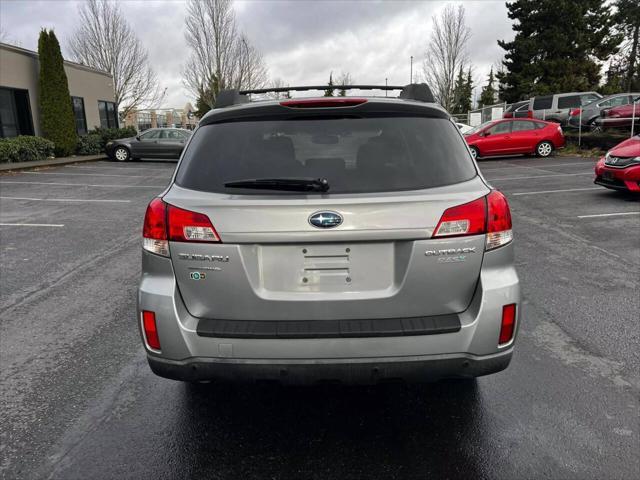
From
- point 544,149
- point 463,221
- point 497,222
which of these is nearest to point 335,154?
point 463,221

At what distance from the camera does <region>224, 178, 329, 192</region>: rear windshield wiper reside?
2463 millimetres

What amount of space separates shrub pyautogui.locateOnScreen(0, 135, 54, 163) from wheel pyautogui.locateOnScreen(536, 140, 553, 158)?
19911 mm

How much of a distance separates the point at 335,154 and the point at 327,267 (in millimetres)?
630

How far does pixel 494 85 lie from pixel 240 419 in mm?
78995

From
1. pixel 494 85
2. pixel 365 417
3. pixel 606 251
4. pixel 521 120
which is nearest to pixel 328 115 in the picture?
pixel 365 417

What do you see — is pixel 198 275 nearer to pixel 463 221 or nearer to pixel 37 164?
pixel 463 221

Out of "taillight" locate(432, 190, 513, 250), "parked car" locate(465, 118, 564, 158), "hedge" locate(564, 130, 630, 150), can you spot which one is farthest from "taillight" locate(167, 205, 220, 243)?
"hedge" locate(564, 130, 630, 150)

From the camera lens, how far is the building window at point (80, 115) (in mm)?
26141

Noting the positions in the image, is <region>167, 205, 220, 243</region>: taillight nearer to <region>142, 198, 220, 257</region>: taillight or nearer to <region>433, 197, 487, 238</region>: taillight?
<region>142, 198, 220, 257</region>: taillight

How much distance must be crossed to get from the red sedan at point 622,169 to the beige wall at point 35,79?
70.7 feet

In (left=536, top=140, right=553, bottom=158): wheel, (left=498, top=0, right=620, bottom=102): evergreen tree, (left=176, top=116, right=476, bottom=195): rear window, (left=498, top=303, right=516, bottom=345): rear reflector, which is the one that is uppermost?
(left=498, top=0, right=620, bottom=102): evergreen tree

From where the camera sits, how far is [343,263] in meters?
2.39

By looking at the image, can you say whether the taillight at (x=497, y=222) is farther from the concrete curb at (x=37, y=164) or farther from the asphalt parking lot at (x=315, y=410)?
the concrete curb at (x=37, y=164)

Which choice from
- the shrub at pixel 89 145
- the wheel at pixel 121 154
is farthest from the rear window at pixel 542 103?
the shrub at pixel 89 145
